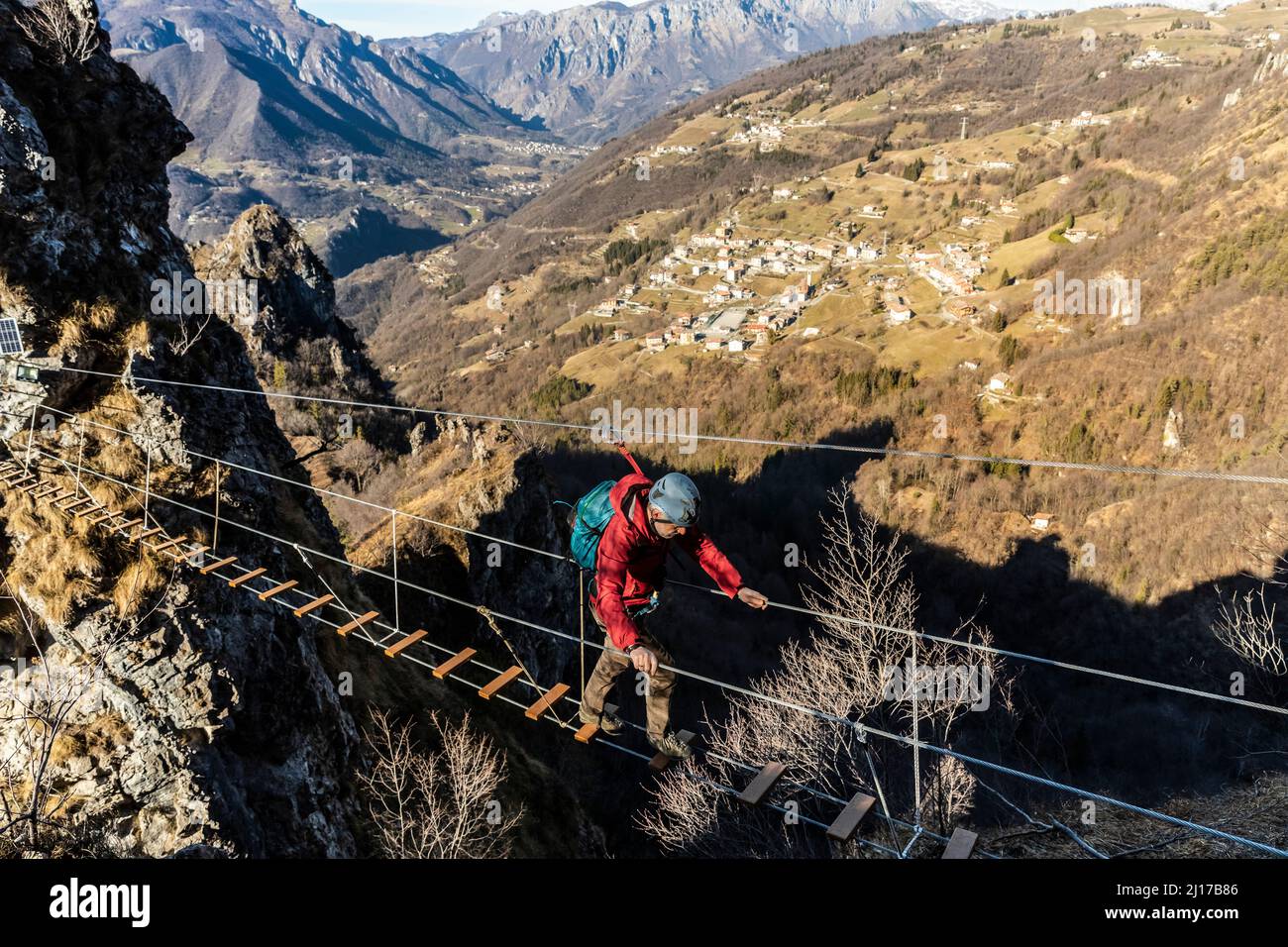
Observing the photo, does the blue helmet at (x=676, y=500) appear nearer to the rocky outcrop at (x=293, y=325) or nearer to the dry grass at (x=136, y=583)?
the dry grass at (x=136, y=583)

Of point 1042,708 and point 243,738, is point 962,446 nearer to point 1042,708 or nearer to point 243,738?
point 1042,708

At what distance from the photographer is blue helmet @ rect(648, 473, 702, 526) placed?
5.93m

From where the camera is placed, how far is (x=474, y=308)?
19638 centimetres

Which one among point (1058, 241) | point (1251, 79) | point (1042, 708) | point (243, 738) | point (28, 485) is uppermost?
point (1251, 79)

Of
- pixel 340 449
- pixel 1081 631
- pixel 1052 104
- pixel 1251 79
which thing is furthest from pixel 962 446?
pixel 1052 104

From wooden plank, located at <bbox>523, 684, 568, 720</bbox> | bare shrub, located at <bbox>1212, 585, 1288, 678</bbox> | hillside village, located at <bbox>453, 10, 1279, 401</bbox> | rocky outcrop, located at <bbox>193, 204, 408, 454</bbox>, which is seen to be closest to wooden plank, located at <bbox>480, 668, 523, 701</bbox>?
wooden plank, located at <bbox>523, 684, 568, 720</bbox>

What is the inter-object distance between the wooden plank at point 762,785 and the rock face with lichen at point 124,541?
29.7 ft

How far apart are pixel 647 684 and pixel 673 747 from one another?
0.72 meters

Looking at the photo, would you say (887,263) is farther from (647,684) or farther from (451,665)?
(451,665)

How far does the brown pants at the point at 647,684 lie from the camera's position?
7227mm

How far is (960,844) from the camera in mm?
6043

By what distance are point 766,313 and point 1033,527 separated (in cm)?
7410
